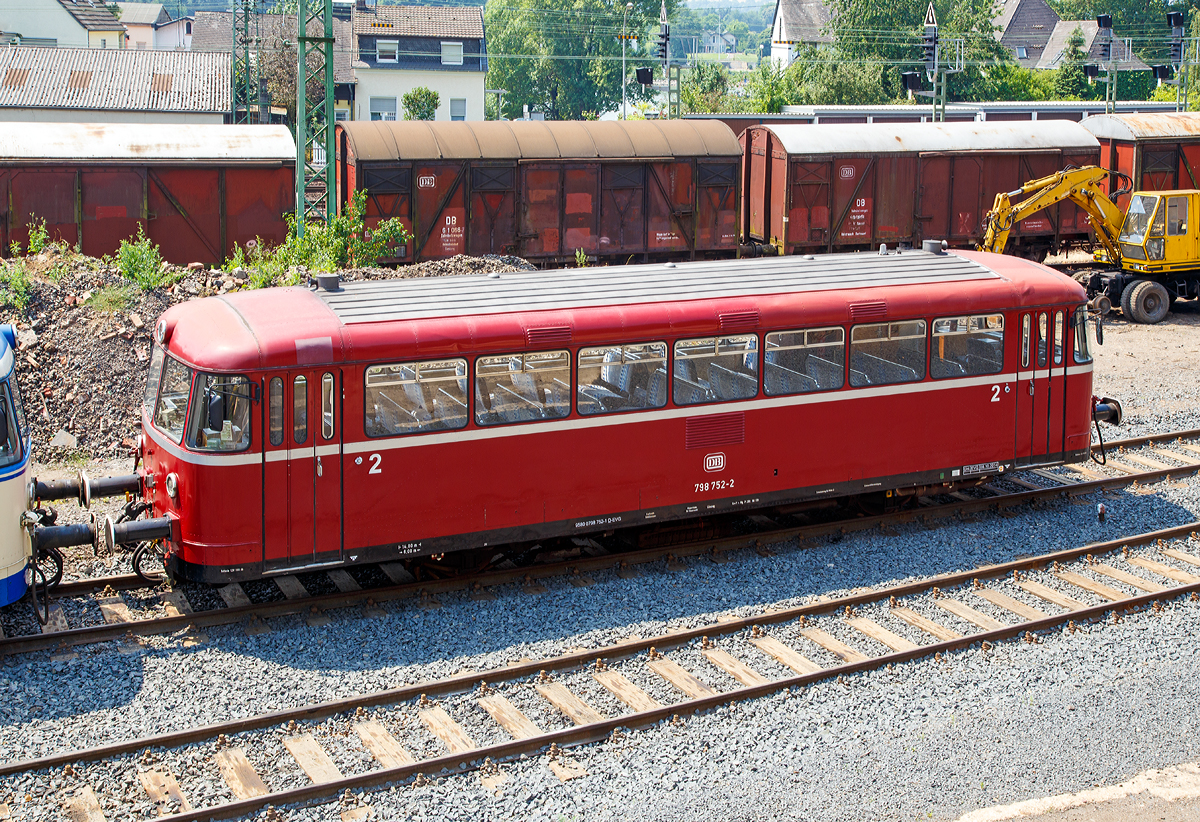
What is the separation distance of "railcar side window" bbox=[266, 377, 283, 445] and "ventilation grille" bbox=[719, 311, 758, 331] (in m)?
4.35

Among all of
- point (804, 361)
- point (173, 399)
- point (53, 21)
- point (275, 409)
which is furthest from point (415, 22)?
point (275, 409)

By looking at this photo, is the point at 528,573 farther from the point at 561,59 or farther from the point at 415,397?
the point at 561,59

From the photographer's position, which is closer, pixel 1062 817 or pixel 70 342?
pixel 1062 817

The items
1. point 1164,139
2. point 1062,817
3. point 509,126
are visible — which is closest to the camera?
point 1062,817

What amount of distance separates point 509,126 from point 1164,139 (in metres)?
16.3

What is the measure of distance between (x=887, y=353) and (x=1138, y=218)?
1546 centimetres

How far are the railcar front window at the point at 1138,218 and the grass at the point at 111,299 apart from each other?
786 inches

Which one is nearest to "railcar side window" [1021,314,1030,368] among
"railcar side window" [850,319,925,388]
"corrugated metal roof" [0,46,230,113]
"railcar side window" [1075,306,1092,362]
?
"railcar side window" [1075,306,1092,362]

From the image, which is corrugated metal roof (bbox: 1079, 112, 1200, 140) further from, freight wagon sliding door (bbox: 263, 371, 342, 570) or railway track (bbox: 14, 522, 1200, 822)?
freight wagon sliding door (bbox: 263, 371, 342, 570)

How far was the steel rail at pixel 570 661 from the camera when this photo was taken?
859 centimetres

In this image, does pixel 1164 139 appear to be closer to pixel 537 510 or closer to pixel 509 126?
pixel 509 126

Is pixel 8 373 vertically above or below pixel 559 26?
below

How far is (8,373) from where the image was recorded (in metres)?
10.1

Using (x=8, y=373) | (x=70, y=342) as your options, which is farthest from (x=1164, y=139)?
(x=8, y=373)
